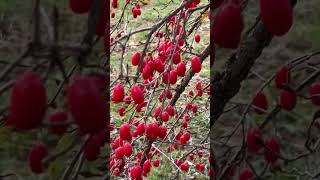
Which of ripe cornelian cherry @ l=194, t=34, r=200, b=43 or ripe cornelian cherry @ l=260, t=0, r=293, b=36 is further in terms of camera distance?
ripe cornelian cherry @ l=194, t=34, r=200, b=43

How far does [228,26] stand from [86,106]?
12cm

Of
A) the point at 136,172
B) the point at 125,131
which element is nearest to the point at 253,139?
the point at 125,131

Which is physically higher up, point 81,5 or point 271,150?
point 81,5

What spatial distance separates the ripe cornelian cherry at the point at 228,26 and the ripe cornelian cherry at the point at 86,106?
4.0 inches

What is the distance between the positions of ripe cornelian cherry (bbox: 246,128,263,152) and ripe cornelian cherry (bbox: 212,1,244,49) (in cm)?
23

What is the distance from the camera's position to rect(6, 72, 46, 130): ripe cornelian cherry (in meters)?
0.22

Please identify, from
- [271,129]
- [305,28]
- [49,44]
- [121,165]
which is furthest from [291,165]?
[49,44]

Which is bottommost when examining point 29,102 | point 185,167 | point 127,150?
point 185,167

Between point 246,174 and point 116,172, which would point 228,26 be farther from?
point 116,172

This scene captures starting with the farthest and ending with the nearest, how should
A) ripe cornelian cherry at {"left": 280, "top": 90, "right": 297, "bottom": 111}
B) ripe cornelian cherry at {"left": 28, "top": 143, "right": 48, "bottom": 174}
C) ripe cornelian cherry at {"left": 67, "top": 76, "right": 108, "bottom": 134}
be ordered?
1. ripe cornelian cherry at {"left": 280, "top": 90, "right": 297, "bottom": 111}
2. ripe cornelian cherry at {"left": 28, "top": 143, "right": 48, "bottom": 174}
3. ripe cornelian cherry at {"left": 67, "top": 76, "right": 108, "bottom": 134}

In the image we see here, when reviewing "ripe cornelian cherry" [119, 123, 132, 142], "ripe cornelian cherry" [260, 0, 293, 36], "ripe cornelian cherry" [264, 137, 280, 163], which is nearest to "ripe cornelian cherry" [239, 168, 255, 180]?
"ripe cornelian cherry" [264, 137, 280, 163]

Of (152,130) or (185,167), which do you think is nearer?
(152,130)

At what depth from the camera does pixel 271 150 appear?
1.71 feet

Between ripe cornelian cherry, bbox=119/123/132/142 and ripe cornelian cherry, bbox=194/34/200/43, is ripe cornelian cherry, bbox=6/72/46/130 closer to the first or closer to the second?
ripe cornelian cherry, bbox=119/123/132/142
